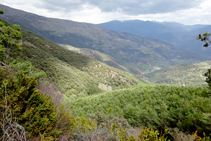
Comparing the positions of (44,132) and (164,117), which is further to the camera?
(164,117)

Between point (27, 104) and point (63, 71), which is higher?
point (27, 104)

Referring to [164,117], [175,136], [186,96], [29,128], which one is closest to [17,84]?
[29,128]

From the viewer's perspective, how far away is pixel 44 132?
3.95 m

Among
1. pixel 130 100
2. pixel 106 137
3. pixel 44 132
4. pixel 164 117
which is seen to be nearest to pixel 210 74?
pixel 164 117

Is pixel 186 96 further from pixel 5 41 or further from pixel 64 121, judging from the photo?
pixel 5 41

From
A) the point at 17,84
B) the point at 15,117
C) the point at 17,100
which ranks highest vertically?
the point at 17,84

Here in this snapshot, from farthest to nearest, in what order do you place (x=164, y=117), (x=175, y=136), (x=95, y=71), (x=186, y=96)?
(x=95, y=71) → (x=186, y=96) → (x=164, y=117) → (x=175, y=136)

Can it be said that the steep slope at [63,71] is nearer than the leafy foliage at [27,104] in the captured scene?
No

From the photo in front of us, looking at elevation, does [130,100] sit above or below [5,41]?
below

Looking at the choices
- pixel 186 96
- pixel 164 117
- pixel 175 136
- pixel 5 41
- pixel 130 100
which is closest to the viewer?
pixel 175 136

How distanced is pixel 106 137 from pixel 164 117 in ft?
10.3

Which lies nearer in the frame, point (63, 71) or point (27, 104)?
point (27, 104)

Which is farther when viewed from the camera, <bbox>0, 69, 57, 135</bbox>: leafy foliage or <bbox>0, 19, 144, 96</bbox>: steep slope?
<bbox>0, 19, 144, 96</bbox>: steep slope

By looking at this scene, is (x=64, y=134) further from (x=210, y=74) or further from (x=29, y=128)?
(x=210, y=74)
